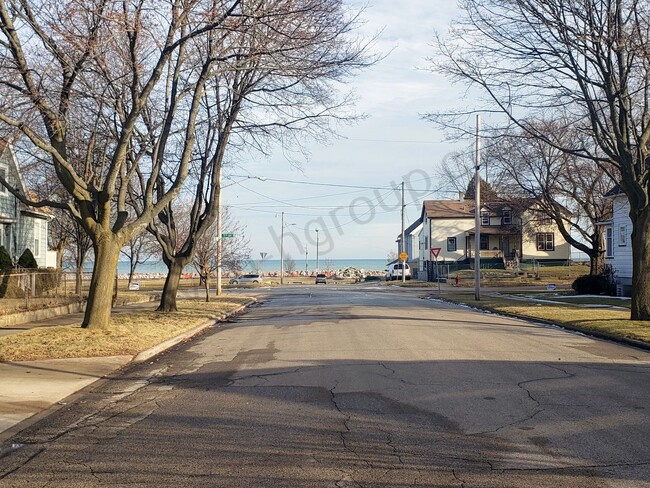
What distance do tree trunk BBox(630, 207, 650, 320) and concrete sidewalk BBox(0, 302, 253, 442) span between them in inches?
524

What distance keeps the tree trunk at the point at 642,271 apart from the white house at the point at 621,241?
15.9 metres

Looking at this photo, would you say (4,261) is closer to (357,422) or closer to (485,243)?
(357,422)

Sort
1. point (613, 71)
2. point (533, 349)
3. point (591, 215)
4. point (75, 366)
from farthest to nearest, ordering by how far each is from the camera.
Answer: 1. point (591, 215)
2. point (613, 71)
3. point (533, 349)
4. point (75, 366)

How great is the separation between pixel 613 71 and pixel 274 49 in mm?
9603

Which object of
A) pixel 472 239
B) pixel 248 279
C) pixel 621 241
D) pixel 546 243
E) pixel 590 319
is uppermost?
pixel 472 239

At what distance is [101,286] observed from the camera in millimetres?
17031

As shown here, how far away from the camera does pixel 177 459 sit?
22.2 ft

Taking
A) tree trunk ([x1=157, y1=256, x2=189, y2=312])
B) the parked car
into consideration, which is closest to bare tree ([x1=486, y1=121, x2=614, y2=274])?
tree trunk ([x1=157, y1=256, x2=189, y2=312])

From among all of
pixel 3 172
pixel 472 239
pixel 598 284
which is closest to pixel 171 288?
pixel 3 172

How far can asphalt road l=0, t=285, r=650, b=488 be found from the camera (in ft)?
20.7

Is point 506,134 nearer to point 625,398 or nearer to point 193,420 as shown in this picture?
point 625,398

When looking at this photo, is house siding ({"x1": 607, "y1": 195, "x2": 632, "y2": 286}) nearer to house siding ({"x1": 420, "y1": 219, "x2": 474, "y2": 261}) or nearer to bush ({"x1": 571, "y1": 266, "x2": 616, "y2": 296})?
bush ({"x1": 571, "y1": 266, "x2": 616, "y2": 296})

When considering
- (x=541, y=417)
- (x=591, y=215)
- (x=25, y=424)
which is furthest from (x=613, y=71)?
(x=591, y=215)

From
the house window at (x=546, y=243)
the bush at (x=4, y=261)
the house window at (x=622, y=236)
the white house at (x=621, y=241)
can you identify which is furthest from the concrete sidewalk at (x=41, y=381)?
the house window at (x=546, y=243)
